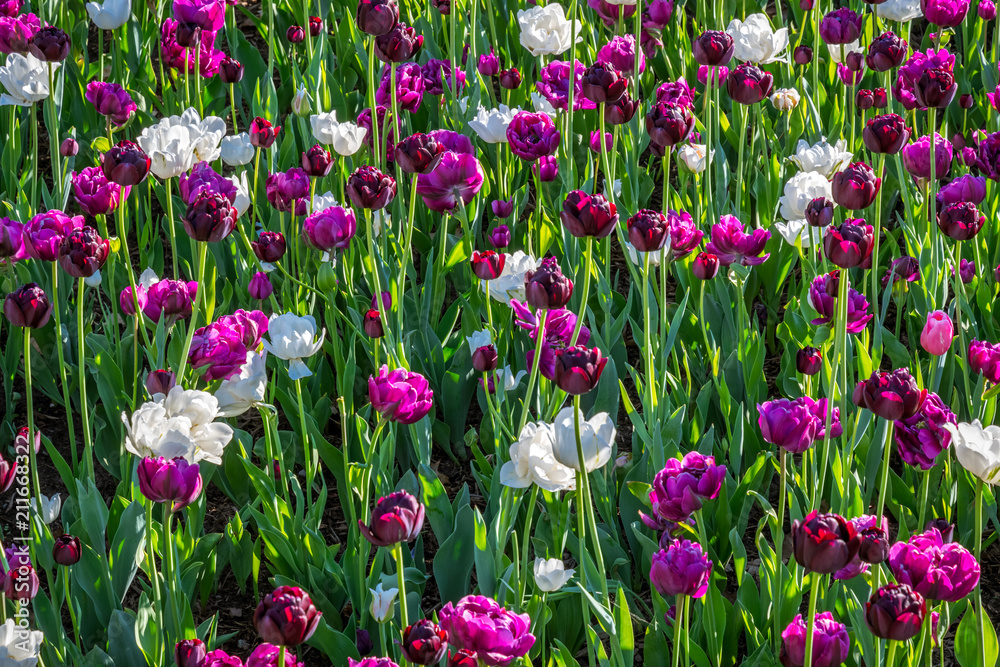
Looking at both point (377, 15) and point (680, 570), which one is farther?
point (377, 15)

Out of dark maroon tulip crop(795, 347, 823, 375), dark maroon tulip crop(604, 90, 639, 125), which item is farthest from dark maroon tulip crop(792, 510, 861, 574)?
dark maroon tulip crop(604, 90, 639, 125)

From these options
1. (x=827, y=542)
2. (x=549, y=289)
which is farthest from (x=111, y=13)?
(x=827, y=542)

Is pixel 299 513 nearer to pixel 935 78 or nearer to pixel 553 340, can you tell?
pixel 553 340

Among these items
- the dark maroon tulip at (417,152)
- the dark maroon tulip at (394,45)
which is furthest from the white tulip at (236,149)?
the dark maroon tulip at (417,152)

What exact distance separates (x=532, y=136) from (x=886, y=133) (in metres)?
0.67

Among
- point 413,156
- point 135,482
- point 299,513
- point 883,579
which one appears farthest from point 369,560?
point 883,579

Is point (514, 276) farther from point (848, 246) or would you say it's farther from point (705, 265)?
point (848, 246)

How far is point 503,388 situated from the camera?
5.87 ft

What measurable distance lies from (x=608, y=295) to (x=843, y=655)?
1.11m

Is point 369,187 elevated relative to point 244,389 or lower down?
elevated

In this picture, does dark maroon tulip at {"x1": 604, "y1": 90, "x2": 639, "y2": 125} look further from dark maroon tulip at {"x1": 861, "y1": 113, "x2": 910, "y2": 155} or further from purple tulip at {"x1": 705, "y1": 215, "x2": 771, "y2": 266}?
dark maroon tulip at {"x1": 861, "y1": 113, "x2": 910, "y2": 155}

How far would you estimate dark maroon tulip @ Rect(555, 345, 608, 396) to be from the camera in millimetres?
1180

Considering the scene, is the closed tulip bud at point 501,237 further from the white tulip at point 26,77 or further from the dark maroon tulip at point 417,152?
the white tulip at point 26,77

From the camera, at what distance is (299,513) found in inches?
63.6
